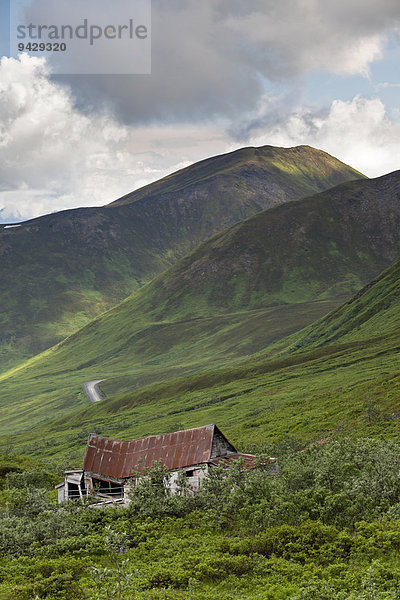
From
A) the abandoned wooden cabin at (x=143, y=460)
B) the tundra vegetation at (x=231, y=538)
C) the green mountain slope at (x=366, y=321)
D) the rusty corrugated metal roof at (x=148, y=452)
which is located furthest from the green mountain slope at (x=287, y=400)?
the tundra vegetation at (x=231, y=538)

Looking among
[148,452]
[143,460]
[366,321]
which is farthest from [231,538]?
[366,321]

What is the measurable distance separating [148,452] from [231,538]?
20409 millimetres

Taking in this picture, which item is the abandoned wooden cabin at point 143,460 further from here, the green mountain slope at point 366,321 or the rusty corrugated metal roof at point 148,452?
the green mountain slope at point 366,321

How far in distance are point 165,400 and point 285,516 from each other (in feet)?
421

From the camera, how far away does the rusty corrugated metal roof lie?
180 ft

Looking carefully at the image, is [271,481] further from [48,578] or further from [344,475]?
[48,578]

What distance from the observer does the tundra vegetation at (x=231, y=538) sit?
100ft

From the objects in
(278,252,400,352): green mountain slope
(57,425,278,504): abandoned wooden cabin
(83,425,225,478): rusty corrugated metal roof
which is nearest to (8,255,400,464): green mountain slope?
(278,252,400,352): green mountain slope

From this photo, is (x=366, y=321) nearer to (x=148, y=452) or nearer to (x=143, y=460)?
(x=148, y=452)

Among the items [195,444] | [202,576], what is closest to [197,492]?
[195,444]

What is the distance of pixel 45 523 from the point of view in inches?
1674

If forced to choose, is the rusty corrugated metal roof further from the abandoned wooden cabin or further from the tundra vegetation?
the tundra vegetation

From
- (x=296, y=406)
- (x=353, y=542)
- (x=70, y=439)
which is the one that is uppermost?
(x=353, y=542)

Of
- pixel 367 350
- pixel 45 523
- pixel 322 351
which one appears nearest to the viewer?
pixel 45 523
